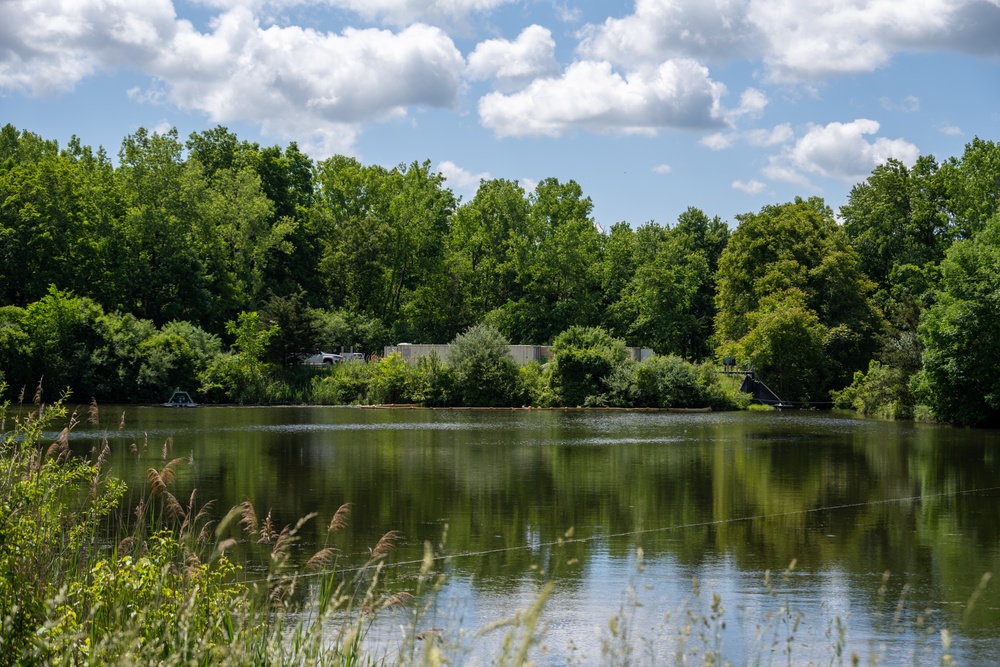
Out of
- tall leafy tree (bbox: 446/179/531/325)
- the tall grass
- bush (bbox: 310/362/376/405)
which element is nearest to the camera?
the tall grass

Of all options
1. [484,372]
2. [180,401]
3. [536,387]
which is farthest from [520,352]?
[180,401]

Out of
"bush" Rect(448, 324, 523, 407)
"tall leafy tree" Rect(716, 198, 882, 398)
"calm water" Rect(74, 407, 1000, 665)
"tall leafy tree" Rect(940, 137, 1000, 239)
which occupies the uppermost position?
"tall leafy tree" Rect(940, 137, 1000, 239)

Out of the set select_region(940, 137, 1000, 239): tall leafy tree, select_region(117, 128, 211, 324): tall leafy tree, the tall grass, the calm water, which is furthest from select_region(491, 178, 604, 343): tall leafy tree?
the tall grass

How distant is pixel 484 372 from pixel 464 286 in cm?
2492

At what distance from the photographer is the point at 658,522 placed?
17.4m

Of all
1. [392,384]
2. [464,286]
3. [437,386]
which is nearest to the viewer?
[437,386]

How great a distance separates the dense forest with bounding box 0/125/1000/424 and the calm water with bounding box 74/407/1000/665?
1692cm

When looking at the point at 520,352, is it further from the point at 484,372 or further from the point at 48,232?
the point at 48,232

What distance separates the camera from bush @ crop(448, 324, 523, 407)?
54625 mm

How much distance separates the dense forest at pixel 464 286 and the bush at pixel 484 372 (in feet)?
0.33

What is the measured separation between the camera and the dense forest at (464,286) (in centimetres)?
5419

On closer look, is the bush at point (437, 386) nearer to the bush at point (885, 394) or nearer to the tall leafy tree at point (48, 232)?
the bush at point (885, 394)

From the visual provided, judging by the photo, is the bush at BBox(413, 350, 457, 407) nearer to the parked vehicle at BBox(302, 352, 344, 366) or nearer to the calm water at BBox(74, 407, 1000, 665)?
the parked vehicle at BBox(302, 352, 344, 366)

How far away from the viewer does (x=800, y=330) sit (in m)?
56.0
